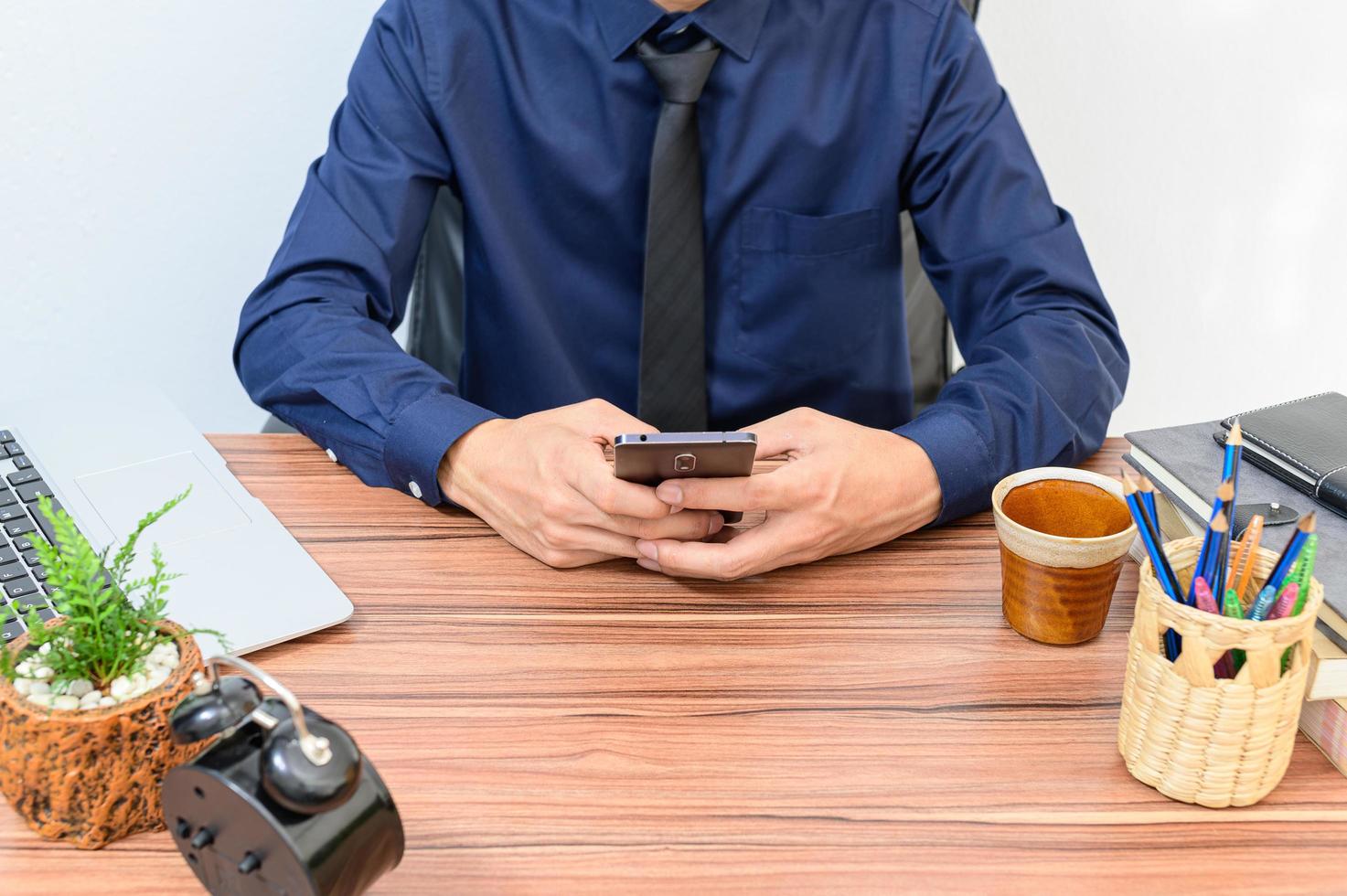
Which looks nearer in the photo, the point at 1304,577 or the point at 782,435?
the point at 1304,577

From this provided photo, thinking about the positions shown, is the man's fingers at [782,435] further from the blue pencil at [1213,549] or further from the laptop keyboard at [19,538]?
the laptop keyboard at [19,538]

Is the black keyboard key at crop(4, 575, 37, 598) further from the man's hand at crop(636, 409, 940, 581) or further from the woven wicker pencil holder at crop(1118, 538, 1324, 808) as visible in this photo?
the woven wicker pencil holder at crop(1118, 538, 1324, 808)

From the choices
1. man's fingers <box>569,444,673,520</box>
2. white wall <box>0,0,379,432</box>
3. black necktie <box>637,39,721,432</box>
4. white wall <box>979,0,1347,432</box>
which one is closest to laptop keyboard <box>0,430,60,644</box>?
man's fingers <box>569,444,673,520</box>

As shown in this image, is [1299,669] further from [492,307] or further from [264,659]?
[492,307]

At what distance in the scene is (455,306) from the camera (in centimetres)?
161

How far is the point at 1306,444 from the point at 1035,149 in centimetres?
121

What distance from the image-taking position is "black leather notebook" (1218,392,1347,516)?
35.6 inches

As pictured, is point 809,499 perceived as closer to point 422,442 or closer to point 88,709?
point 422,442

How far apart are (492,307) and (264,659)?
2.44ft

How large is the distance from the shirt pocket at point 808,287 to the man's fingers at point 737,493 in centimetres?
55

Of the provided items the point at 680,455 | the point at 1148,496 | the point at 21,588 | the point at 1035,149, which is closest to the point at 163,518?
the point at 21,588

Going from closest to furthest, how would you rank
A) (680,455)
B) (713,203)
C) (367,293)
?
(680,455), (367,293), (713,203)

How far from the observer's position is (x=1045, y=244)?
1.36 m

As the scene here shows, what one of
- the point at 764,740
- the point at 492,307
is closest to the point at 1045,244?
the point at 492,307
